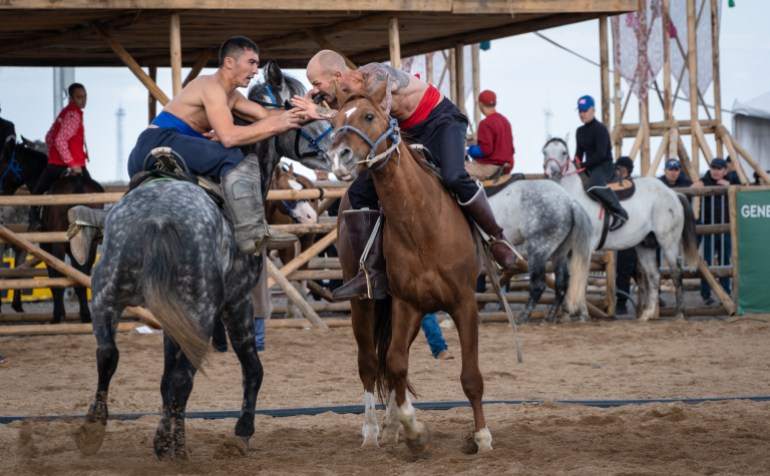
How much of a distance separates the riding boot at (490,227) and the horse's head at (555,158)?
8250 mm

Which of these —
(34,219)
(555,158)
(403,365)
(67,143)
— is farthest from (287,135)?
(555,158)

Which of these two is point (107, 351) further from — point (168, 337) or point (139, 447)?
point (139, 447)

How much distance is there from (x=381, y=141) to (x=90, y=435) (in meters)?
2.19

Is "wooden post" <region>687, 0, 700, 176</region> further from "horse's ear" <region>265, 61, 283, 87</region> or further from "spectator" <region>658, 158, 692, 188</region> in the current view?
"horse's ear" <region>265, 61, 283, 87</region>

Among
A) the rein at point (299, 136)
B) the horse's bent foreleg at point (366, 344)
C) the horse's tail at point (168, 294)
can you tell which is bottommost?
the horse's bent foreleg at point (366, 344)

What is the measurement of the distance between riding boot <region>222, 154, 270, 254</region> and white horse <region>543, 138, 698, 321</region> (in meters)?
9.21

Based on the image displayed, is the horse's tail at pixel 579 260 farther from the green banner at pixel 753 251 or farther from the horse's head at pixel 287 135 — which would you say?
the horse's head at pixel 287 135

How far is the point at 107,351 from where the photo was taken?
5578mm

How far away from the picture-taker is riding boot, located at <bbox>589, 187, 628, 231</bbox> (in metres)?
14.6

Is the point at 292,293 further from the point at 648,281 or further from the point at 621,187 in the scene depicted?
the point at 648,281

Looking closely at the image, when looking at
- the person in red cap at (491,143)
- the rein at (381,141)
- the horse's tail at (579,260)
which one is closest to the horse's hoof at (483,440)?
the rein at (381,141)

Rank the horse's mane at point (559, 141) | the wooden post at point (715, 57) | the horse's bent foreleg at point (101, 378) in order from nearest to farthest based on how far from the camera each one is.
Result: the horse's bent foreleg at point (101, 378)
the horse's mane at point (559, 141)
the wooden post at point (715, 57)

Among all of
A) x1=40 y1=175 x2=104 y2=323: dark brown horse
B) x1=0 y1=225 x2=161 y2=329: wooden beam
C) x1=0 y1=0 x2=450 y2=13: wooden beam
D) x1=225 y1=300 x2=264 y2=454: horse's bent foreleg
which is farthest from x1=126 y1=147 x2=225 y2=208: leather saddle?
x1=40 y1=175 x2=104 y2=323: dark brown horse

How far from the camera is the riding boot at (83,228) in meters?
6.21
